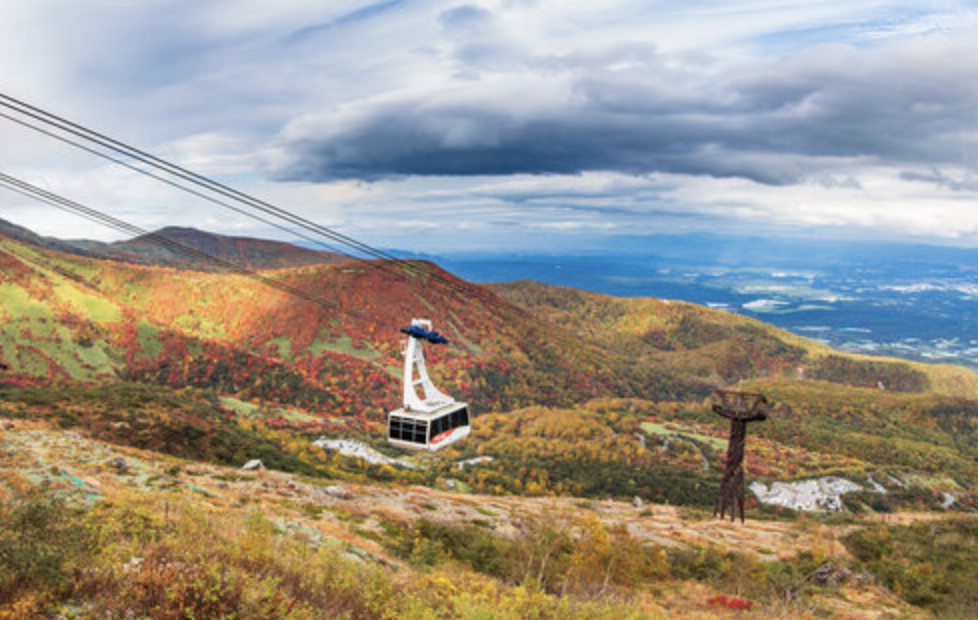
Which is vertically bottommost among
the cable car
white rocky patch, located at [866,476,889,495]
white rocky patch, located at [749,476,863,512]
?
white rocky patch, located at [749,476,863,512]

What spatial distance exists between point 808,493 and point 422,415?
13436 centimetres

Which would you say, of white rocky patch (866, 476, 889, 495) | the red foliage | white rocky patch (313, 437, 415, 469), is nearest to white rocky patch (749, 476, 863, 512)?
white rocky patch (866, 476, 889, 495)

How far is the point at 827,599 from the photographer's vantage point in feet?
91.4

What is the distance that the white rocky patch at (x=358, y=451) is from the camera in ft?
454

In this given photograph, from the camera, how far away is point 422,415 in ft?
115

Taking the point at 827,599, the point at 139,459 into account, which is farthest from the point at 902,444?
the point at 139,459

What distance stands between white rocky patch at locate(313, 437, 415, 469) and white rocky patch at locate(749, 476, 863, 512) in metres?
90.8

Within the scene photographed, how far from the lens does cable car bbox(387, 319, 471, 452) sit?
34750 mm

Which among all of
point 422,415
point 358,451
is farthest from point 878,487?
point 422,415

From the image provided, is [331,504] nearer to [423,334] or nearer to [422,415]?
[422,415]

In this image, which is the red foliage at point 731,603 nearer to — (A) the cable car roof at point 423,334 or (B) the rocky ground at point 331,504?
(B) the rocky ground at point 331,504

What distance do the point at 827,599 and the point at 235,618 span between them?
30908 millimetres

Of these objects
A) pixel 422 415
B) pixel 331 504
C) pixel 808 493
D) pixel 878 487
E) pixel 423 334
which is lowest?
pixel 808 493

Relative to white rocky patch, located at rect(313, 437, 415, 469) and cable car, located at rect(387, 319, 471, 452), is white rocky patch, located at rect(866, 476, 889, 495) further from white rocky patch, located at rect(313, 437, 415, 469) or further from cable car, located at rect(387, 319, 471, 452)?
cable car, located at rect(387, 319, 471, 452)
